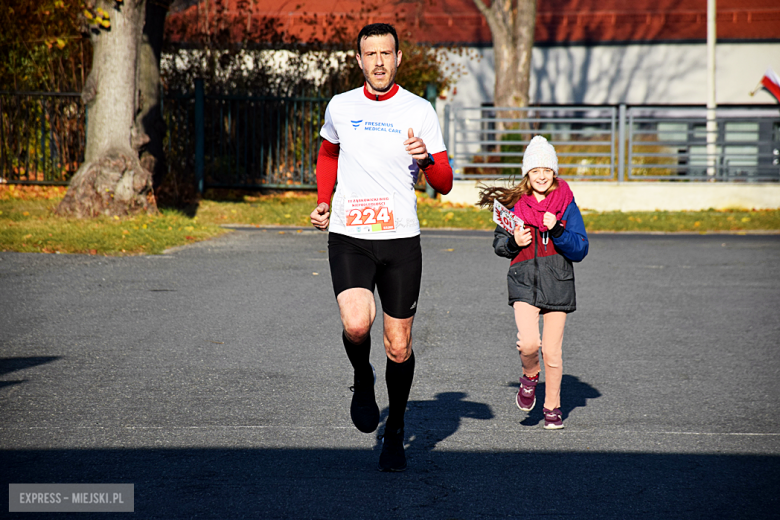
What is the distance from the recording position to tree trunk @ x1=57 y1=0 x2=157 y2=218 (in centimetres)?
1348

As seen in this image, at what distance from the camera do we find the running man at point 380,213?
4.25m

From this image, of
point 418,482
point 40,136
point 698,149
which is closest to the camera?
point 418,482

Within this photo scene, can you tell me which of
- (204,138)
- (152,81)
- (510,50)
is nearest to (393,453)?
(152,81)

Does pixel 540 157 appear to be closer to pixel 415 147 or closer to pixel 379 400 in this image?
pixel 415 147

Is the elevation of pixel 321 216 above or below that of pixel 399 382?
above

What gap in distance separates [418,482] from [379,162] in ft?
5.15

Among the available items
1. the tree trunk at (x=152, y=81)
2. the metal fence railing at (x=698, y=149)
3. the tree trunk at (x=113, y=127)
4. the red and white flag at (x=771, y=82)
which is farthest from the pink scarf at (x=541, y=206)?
the red and white flag at (x=771, y=82)

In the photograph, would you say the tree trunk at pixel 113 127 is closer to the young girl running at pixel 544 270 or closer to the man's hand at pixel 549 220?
the young girl running at pixel 544 270

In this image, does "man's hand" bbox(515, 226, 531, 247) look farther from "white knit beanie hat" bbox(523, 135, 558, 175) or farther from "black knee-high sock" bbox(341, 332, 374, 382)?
"black knee-high sock" bbox(341, 332, 374, 382)

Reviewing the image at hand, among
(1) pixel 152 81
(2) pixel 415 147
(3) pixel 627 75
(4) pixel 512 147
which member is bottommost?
(2) pixel 415 147

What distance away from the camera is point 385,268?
4.34m

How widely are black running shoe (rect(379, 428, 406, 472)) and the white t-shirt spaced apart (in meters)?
0.98

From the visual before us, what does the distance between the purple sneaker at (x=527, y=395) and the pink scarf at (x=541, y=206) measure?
0.88 m

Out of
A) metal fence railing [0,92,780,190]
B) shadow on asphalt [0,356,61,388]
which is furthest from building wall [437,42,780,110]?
shadow on asphalt [0,356,61,388]
